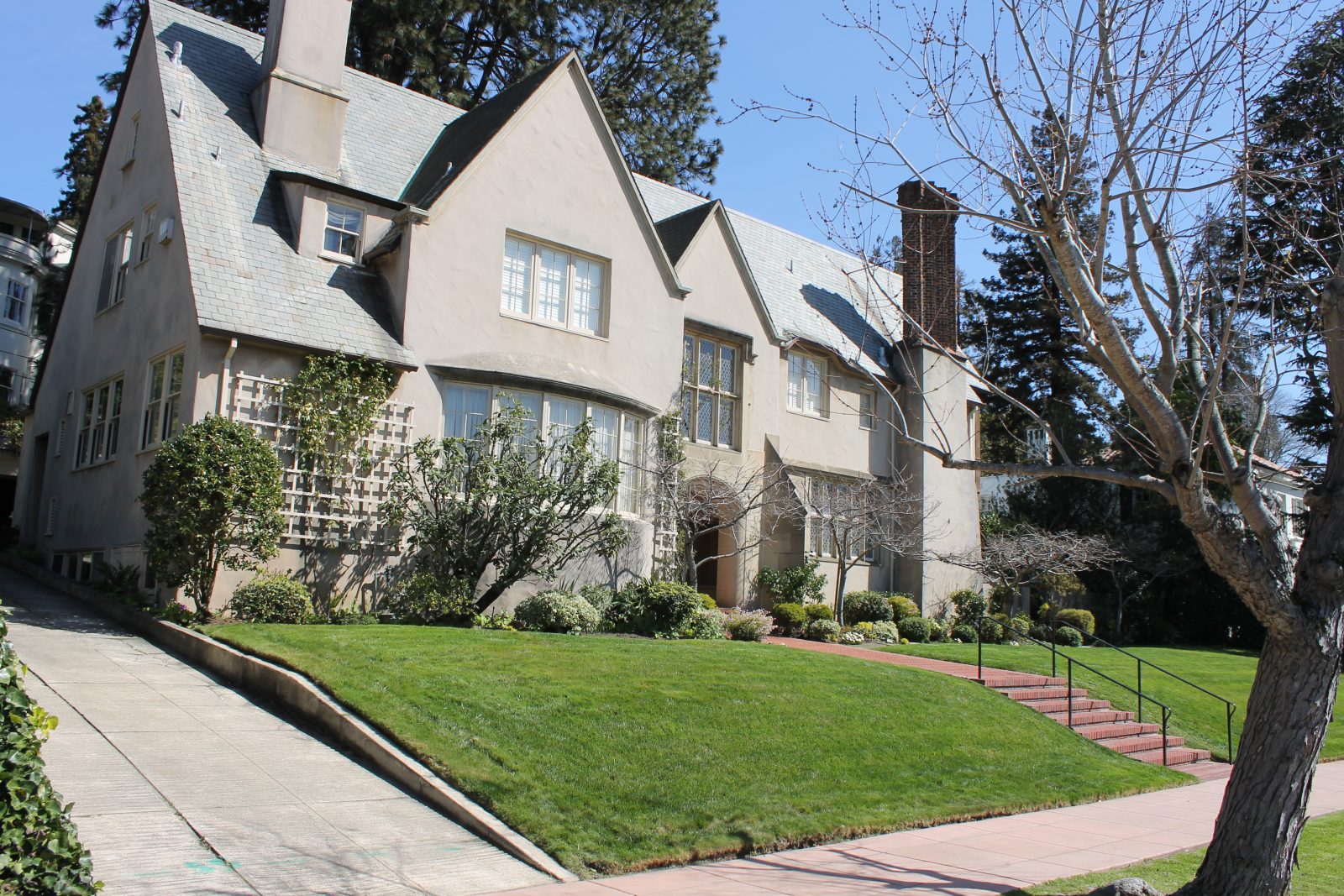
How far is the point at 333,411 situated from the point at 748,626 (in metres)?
7.67

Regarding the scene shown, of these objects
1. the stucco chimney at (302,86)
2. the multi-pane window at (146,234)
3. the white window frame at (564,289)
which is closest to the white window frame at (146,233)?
the multi-pane window at (146,234)

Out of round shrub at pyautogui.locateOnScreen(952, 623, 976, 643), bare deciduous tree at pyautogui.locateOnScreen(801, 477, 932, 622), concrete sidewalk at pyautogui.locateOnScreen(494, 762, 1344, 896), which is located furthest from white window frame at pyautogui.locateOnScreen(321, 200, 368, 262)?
round shrub at pyautogui.locateOnScreen(952, 623, 976, 643)

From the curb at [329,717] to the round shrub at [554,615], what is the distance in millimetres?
4669

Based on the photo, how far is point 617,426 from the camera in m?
19.4

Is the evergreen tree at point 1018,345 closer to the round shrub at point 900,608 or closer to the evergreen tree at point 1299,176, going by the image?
the round shrub at point 900,608

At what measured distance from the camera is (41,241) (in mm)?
43312

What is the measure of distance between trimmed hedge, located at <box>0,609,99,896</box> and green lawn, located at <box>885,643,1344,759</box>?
15.0m

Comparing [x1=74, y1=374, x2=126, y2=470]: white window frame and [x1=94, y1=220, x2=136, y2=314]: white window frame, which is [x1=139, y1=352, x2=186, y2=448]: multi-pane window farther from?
[x1=94, y1=220, x2=136, y2=314]: white window frame

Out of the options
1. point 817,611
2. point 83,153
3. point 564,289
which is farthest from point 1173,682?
point 83,153

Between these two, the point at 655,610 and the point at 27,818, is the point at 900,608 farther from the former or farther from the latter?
the point at 27,818

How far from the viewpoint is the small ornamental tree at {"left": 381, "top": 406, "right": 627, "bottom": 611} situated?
53.8 feet

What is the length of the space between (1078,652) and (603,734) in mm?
15887

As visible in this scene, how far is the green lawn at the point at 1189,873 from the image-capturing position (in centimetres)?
784

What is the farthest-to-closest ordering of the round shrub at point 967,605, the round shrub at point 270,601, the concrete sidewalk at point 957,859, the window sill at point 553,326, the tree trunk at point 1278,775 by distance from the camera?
the round shrub at point 967,605 → the window sill at point 553,326 → the round shrub at point 270,601 → the concrete sidewalk at point 957,859 → the tree trunk at point 1278,775
